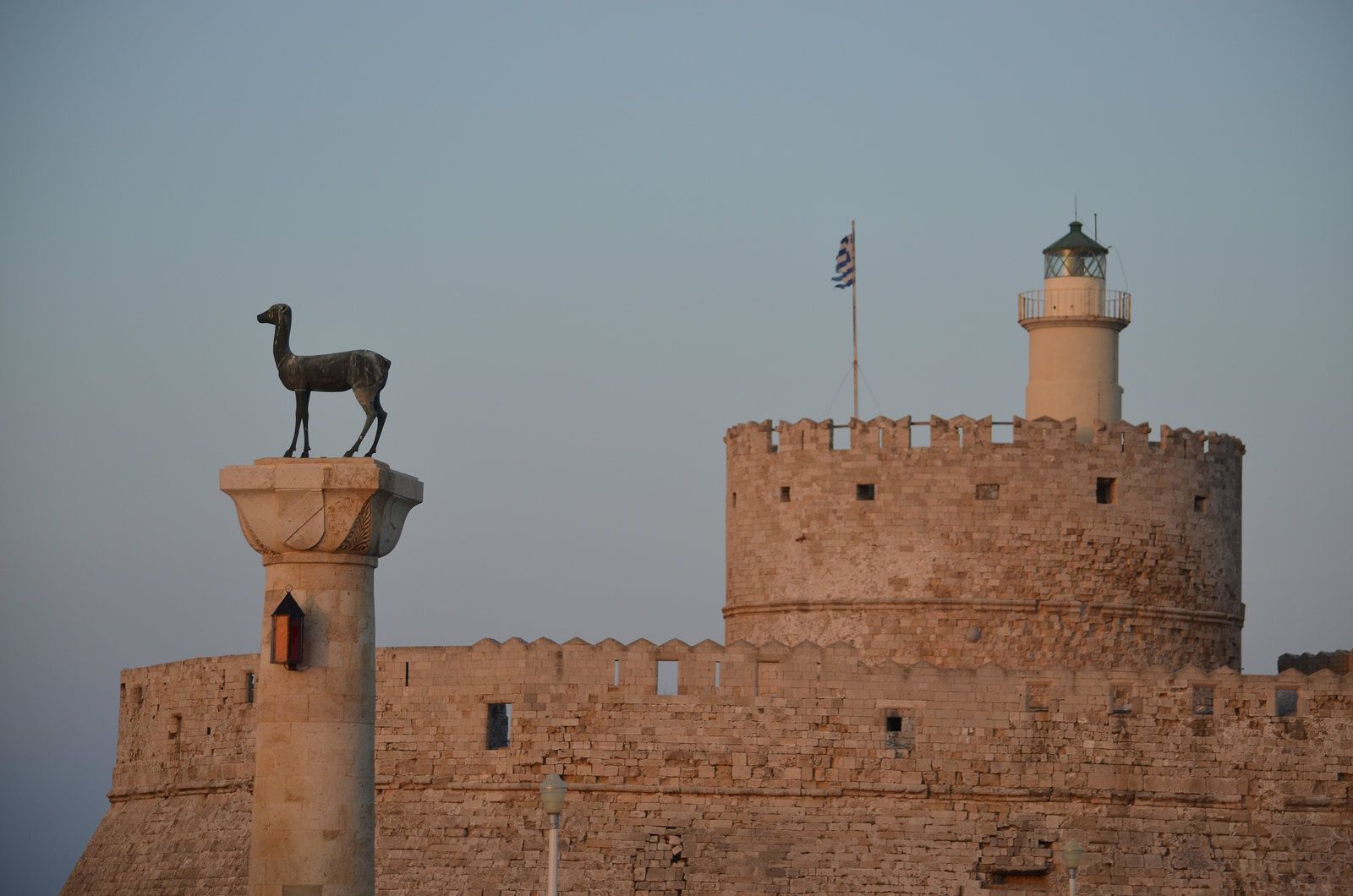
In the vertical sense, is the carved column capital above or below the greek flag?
below

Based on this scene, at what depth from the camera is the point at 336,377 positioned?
59.0 ft

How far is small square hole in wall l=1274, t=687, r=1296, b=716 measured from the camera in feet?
90.1

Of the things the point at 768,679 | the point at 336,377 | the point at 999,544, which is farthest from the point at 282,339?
the point at 999,544

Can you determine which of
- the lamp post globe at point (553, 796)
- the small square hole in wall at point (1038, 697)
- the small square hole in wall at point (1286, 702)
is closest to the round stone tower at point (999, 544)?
the small square hole in wall at point (1286, 702)

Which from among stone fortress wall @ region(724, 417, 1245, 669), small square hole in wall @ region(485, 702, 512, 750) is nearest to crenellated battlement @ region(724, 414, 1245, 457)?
stone fortress wall @ region(724, 417, 1245, 669)

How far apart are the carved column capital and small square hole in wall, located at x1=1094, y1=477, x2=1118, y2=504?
49.4ft

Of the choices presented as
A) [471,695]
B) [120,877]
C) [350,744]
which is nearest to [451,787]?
[471,695]

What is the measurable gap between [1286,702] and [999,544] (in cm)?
403

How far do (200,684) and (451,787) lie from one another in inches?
158

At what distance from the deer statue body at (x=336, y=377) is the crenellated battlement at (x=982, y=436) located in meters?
13.4

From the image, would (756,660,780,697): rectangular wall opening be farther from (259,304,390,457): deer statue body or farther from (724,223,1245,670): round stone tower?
(259,304,390,457): deer statue body

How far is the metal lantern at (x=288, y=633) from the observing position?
17.1 m

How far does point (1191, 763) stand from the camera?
26.6m

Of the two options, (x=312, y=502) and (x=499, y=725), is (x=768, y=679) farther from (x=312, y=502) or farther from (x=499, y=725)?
(x=312, y=502)
